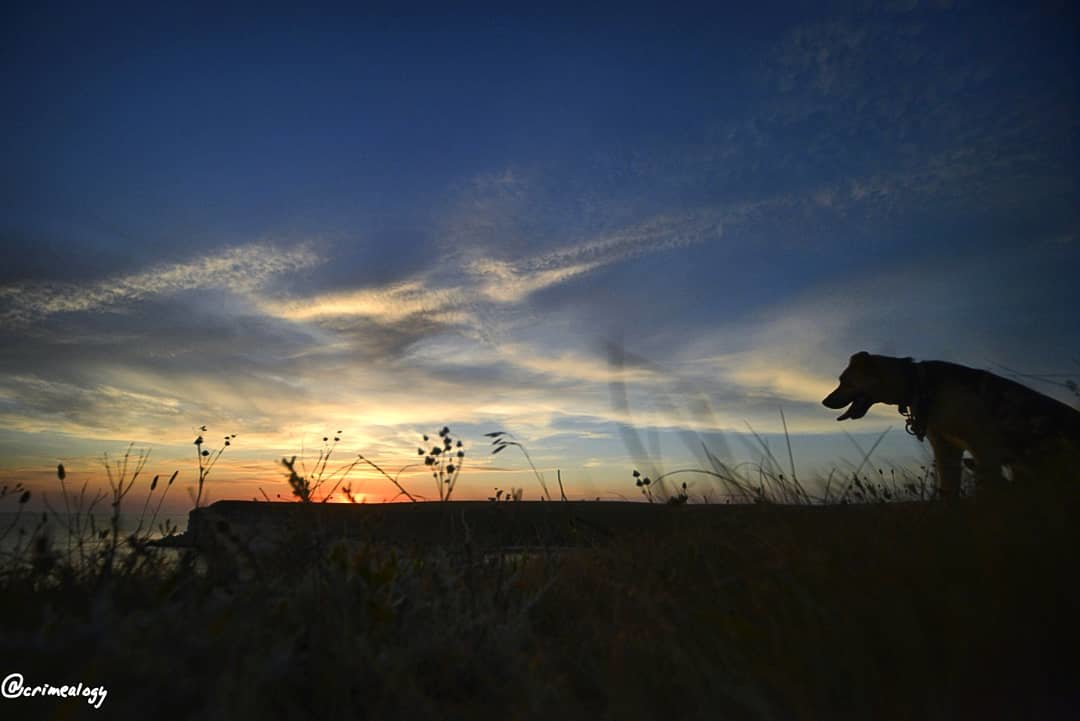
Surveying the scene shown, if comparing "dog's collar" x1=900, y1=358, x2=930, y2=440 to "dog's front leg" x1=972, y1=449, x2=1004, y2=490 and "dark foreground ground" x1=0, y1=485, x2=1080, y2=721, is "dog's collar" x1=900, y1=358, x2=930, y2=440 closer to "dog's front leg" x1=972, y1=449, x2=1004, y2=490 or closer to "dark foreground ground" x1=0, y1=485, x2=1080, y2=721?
"dog's front leg" x1=972, y1=449, x2=1004, y2=490

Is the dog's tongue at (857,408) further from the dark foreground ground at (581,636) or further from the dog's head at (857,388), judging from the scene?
the dark foreground ground at (581,636)

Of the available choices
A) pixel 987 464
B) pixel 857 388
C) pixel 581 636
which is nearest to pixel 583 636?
pixel 581 636

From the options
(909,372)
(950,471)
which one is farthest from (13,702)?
(909,372)

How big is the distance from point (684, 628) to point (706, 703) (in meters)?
0.79

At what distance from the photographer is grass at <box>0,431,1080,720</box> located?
86.4 inches

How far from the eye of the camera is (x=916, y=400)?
725cm

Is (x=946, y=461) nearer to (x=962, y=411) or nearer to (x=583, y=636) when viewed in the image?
A: (x=962, y=411)

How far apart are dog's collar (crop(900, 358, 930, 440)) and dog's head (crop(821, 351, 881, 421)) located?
40cm

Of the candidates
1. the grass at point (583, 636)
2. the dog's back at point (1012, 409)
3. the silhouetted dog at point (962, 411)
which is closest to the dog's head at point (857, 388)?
the silhouetted dog at point (962, 411)

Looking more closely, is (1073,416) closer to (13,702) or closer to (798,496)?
(798,496)

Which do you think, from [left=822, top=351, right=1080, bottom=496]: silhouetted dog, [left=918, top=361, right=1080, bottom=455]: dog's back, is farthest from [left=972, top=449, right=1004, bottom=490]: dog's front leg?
[left=918, top=361, right=1080, bottom=455]: dog's back

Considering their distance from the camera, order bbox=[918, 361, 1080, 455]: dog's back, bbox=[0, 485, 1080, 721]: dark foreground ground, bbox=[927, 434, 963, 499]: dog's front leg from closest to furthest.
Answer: bbox=[0, 485, 1080, 721]: dark foreground ground < bbox=[918, 361, 1080, 455]: dog's back < bbox=[927, 434, 963, 499]: dog's front leg

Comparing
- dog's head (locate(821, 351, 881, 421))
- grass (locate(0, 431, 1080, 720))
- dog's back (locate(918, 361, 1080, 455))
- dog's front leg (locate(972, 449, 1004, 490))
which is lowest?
grass (locate(0, 431, 1080, 720))

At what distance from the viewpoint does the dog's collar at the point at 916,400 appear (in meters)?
7.19
